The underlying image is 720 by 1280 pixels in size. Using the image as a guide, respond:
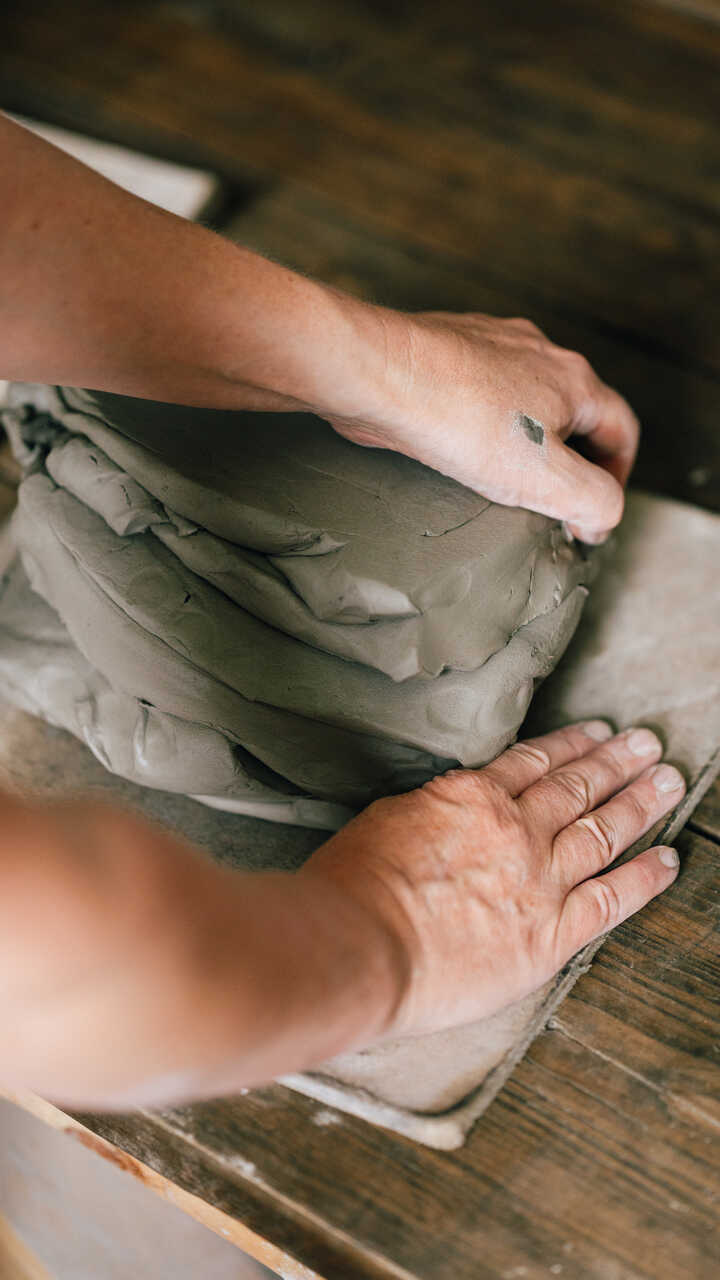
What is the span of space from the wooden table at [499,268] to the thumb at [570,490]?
259mm

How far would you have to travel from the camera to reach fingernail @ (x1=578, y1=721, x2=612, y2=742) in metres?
0.87

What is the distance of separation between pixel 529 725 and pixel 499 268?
2.57ft

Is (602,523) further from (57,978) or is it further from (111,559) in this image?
(57,978)

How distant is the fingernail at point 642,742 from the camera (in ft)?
2.81

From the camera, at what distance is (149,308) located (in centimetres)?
69

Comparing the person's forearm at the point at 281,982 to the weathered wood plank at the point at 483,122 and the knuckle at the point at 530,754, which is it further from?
the weathered wood plank at the point at 483,122

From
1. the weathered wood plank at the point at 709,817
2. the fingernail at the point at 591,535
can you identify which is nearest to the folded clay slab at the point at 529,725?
the weathered wood plank at the point at 709,817

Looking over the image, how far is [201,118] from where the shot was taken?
5.27ft

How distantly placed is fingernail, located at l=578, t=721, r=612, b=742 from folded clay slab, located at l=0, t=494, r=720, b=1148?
Answer: 1.2 inches

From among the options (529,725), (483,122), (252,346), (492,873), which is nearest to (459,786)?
(492,873)

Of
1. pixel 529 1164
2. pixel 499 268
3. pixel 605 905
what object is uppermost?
pixel 499 268

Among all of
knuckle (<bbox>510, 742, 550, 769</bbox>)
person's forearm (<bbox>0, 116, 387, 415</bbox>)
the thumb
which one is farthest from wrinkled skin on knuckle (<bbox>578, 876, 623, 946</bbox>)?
person's forearm (<bbox>0, 116, 387, 415</bbox>)

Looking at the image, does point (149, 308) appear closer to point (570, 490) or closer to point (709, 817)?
point (570, 490)

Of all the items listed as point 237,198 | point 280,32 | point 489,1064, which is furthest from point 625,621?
point 280,32
